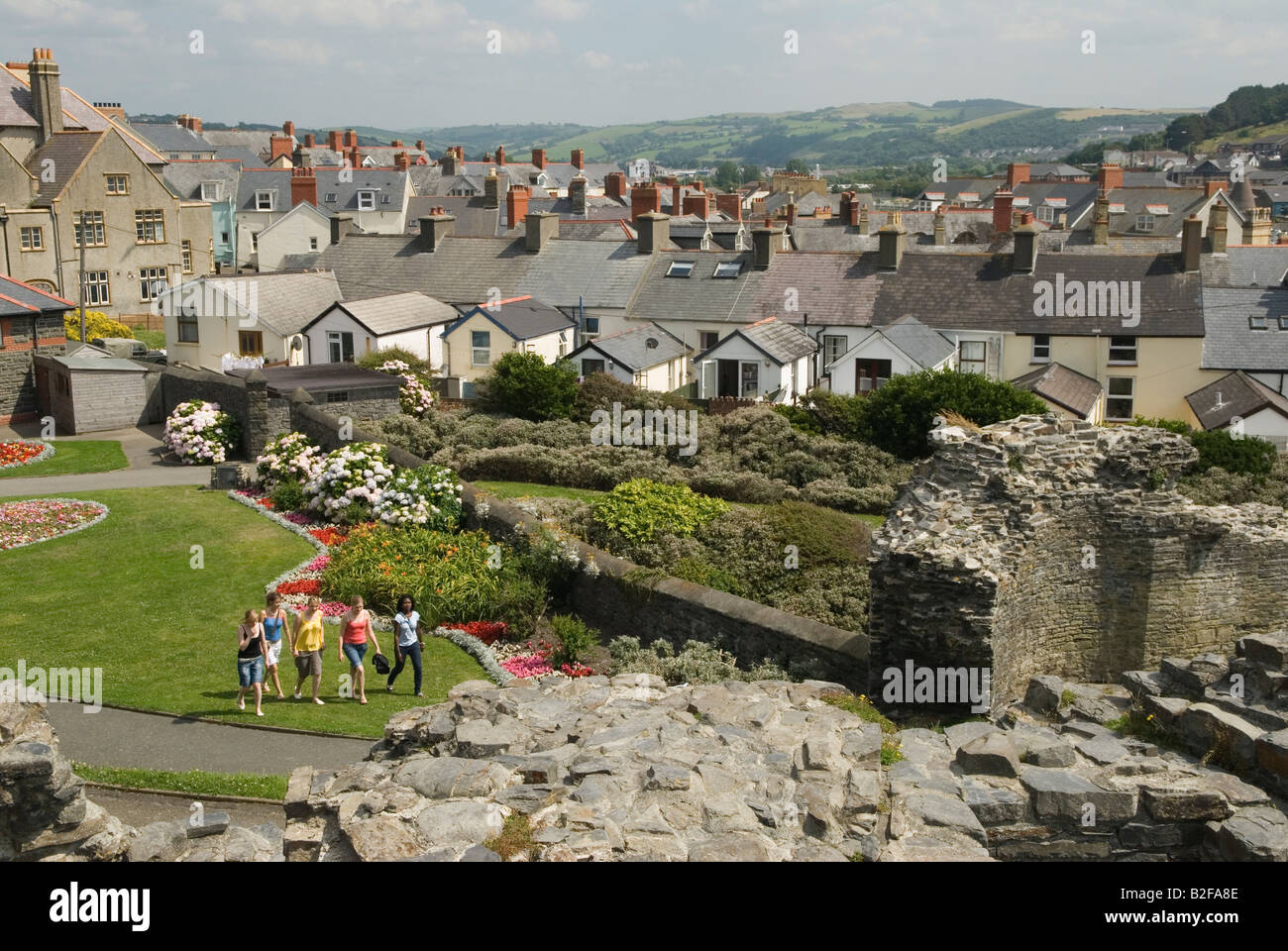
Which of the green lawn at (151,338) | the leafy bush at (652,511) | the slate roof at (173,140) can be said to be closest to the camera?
the leafy bush at (652,511)

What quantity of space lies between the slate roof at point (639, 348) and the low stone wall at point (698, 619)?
17192 mm

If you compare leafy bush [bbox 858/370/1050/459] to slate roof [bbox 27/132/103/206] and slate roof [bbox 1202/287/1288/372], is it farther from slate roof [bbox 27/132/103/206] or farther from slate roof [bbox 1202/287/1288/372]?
slate roof [bbox 27/132/103/206]

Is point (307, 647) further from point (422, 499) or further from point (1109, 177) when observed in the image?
point (1109, 177)

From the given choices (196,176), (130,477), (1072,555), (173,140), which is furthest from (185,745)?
(173,140)

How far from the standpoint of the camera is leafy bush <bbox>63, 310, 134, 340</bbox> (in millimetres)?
47594

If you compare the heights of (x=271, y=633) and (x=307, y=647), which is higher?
(x=271, y=633)

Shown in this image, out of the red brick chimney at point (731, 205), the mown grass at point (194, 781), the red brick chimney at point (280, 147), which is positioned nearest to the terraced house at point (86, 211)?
A: the red brick chimney at point (731, 205)

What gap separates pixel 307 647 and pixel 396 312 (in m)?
28.4

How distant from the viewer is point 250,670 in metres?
16.1

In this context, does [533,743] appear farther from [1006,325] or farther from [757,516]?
[1006,325]

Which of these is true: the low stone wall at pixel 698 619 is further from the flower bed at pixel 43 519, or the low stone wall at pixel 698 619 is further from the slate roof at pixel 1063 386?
the slate roof at pixel 1063 386

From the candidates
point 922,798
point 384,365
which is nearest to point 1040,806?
point 922,798

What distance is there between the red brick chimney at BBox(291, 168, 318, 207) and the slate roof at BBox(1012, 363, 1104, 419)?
44.7 metres

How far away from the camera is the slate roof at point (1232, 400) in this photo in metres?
37.2
